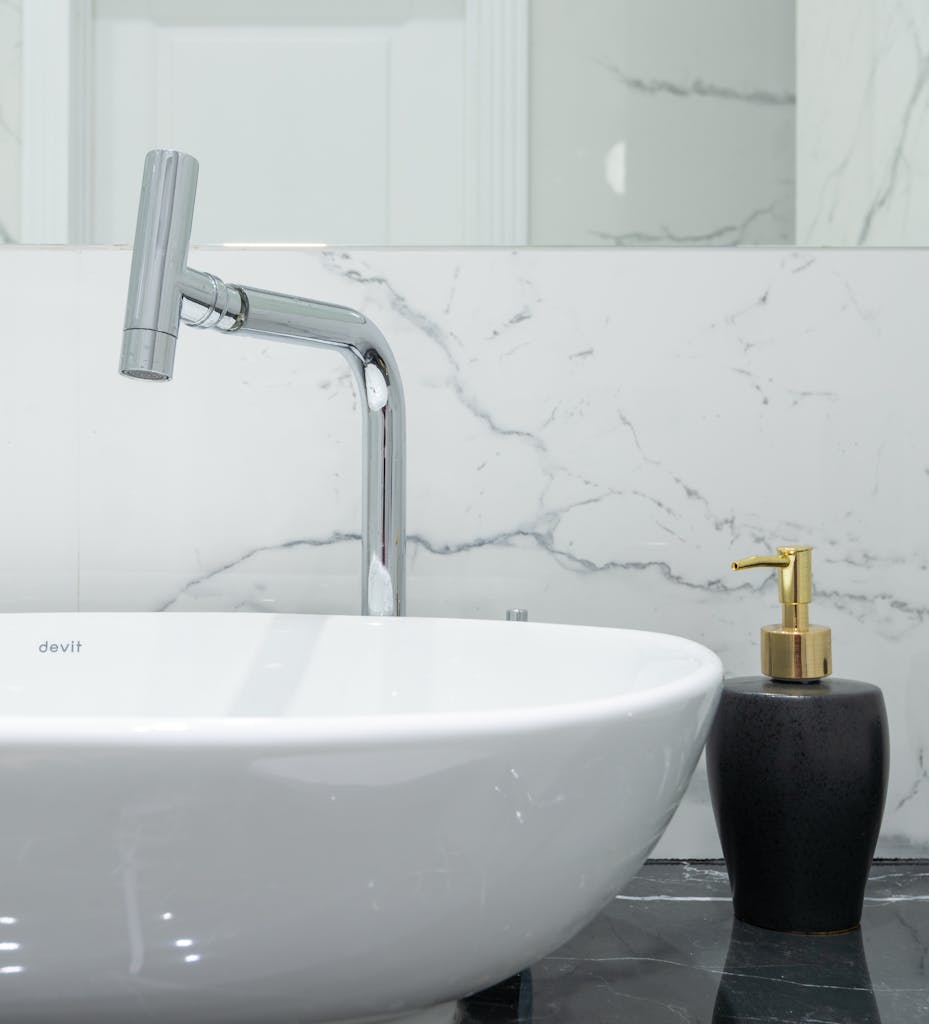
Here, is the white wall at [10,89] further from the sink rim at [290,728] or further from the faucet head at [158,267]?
the sink rim at [290,728]

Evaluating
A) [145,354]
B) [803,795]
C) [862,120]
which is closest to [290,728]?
[145,354]

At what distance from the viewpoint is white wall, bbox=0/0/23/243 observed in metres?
0.80

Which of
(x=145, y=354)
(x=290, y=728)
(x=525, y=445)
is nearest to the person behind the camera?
(x=290, y=728)

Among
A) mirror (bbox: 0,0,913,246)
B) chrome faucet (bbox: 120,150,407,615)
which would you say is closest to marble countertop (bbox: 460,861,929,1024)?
chrome faucet (bbox: 120,150,407,615)

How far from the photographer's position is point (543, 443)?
0.75m

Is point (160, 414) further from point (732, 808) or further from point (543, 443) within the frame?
point (732, 808)

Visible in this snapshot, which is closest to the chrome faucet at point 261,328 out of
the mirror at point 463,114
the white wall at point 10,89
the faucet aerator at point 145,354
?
the faucet aerator at point 145,354

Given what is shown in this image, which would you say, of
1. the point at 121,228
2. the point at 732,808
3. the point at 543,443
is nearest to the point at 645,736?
the point at 732,808

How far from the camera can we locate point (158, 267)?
514mm

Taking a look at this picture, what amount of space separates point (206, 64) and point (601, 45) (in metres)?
0.32

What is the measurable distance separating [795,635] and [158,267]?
0.41 metres

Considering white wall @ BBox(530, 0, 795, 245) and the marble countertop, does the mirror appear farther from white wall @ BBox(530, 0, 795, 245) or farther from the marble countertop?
the marble countertop

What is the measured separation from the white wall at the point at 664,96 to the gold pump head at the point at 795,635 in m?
0.35

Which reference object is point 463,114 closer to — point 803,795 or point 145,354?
point 145,354
